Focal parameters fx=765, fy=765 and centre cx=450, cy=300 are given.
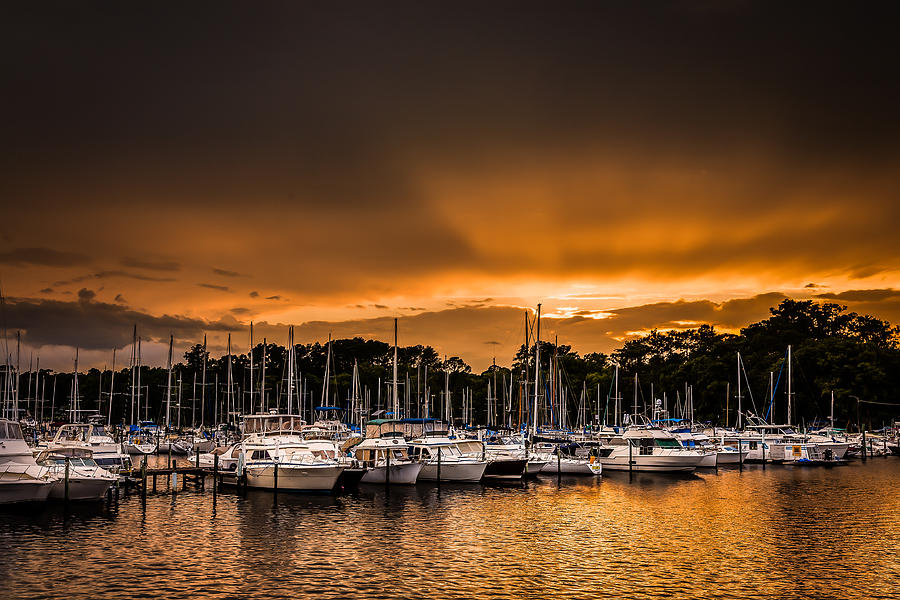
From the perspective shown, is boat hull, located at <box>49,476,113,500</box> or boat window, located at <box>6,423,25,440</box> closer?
boat window, located at <box>6,423,25,440</box>

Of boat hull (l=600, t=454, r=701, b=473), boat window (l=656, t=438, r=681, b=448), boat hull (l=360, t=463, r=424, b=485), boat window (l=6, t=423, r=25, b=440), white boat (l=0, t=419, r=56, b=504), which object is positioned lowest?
boat hull (l=600, t=454, r=701, b=473)

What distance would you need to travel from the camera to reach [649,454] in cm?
7006

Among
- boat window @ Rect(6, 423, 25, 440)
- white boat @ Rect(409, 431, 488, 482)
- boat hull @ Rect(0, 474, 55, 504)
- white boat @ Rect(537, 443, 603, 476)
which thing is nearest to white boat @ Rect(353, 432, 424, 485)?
white boat @ Rect(409, 431, 488, 482)

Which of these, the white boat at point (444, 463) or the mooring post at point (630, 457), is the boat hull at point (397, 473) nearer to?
the white boat at point (444, 463)

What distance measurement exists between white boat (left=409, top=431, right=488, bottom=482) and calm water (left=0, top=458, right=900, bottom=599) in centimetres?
321

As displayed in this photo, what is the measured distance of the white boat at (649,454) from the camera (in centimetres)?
6850

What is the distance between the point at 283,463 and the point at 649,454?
34872 mm

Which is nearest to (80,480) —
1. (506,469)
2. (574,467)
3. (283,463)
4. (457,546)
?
(283,463)

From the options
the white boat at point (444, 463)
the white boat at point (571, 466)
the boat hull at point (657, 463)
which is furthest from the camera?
the boat hull at point (657, 463)

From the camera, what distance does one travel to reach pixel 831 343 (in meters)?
124

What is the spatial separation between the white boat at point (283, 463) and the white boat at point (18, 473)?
43.7 feet

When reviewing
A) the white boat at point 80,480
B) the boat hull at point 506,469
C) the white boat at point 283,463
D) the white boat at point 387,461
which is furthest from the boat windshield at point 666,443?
the white boat at point 80,480

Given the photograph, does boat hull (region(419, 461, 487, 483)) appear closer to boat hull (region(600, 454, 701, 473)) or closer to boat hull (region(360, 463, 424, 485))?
boat hull (region(360, 463, 424, 485))

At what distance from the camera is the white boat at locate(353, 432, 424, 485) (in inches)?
2197
